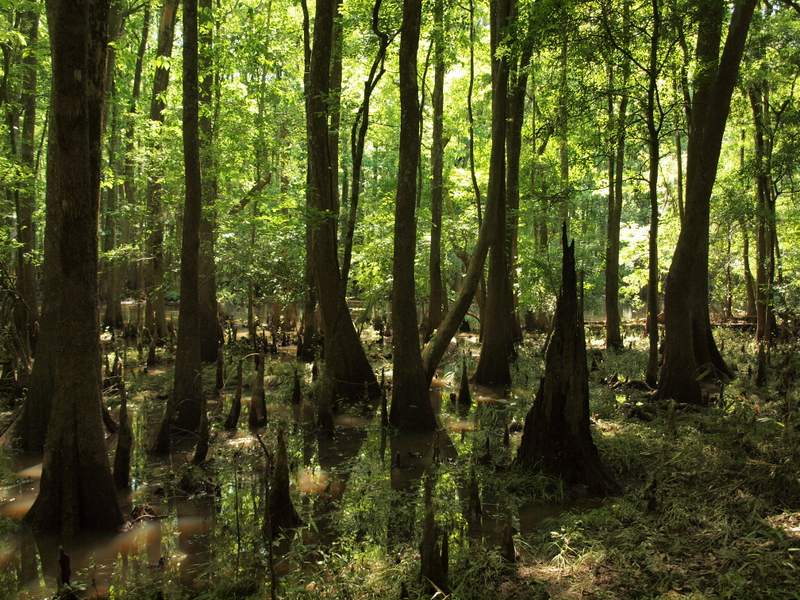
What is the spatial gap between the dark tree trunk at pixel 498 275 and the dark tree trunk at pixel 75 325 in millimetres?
7126

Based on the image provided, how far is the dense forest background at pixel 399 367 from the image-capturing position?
5117 millimetres

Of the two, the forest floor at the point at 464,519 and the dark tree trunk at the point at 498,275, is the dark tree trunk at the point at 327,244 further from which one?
the dark tree trunk at the point at 498,275

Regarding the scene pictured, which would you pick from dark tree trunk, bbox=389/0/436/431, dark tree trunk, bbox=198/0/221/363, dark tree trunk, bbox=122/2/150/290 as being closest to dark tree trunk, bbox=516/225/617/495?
dark tree trunk, bbox=389/0/436/431

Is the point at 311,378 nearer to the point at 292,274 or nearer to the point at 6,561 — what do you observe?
the point at 292,274

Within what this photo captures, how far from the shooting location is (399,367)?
9.45m

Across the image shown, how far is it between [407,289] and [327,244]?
216 centimetres

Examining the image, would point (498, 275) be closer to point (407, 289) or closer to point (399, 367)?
point (407, 289)

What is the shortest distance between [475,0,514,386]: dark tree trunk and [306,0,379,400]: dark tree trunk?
102 inches

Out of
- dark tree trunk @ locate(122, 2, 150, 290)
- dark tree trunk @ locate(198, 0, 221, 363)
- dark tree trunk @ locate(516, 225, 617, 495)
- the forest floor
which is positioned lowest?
the forest floor

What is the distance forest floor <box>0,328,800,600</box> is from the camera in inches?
178

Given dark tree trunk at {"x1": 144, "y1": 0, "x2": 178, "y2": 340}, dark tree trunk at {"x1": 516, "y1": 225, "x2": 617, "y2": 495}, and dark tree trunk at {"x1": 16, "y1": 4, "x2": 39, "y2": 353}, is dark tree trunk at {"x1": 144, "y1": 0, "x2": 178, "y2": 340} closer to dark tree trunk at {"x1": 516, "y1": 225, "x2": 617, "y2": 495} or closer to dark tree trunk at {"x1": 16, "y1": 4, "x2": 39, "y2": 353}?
dark tree trunk at {"x1": 16, "y1": 4, "x2": 39, "y2": 353}

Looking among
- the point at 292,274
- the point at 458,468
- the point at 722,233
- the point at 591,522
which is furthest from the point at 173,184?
the point at 722,233

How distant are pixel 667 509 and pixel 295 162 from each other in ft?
67.6

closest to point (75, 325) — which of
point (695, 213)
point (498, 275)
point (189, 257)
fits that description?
point (189, 257)
